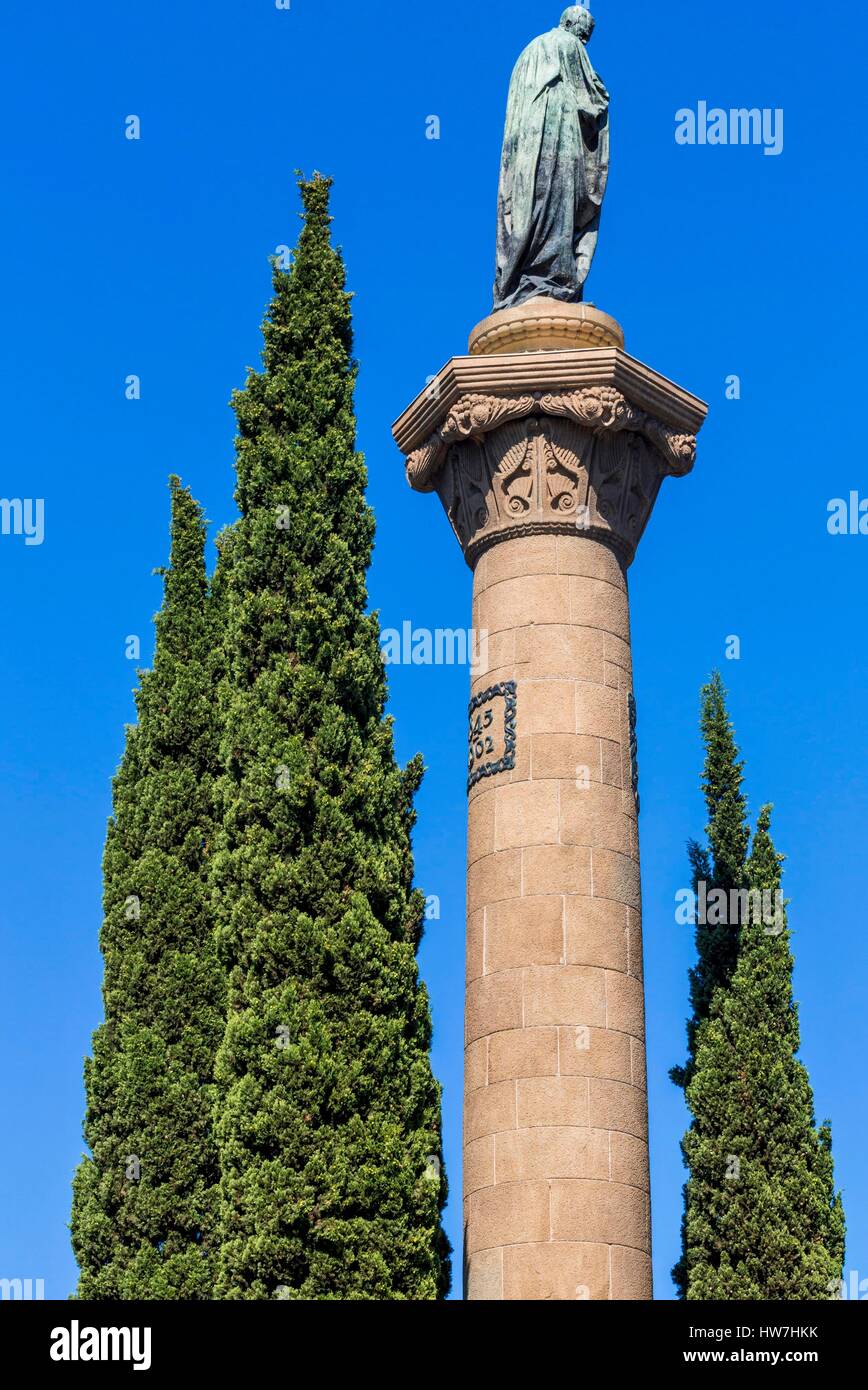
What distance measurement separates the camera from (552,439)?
60.2 feet

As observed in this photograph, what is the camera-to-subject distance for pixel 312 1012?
1712cm

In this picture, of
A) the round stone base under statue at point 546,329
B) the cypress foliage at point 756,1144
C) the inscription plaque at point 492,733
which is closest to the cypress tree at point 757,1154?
the cypress foliage at point 756,1144

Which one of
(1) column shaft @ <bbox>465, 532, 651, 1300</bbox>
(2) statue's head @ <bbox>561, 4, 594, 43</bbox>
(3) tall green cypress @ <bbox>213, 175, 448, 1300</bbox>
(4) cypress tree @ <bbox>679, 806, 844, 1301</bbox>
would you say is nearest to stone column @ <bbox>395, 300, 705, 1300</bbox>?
(1) column shaft @ <bbox>465, 532, 651, 1300</bbox>

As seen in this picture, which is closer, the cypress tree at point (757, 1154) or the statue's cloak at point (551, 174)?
the statue's cloak at point (551, 174)

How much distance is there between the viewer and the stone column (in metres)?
16.3

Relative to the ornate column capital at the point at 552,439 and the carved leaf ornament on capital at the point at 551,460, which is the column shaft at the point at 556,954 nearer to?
the carved leaf ornament on capital at the point at 551,460

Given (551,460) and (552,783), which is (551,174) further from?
(552,783)

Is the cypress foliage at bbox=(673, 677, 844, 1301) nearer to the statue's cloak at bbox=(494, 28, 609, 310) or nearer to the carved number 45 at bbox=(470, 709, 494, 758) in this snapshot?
the carved number 45 at bbox=(470, 709, 494, 758)

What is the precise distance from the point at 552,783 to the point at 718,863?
7.39m

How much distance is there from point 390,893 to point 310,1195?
9.79 ft

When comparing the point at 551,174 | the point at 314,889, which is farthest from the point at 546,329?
the point at 314,889

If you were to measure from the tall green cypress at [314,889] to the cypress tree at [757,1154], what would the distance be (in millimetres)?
5282

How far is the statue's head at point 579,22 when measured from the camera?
20391 mm
